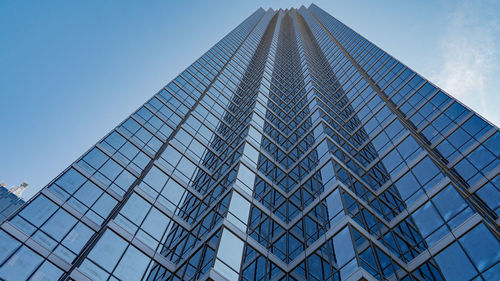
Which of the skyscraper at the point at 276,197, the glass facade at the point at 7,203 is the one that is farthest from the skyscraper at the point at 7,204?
the skyscraper at the point at 276,197

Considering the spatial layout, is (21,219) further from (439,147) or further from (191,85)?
(439,147)

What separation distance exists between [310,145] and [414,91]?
14638 mm

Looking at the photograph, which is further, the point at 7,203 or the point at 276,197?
the point at 7,203

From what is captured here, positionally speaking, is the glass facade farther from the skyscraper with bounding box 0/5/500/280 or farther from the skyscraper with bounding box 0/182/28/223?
the skyscraper with bounding box 0/5/500/280

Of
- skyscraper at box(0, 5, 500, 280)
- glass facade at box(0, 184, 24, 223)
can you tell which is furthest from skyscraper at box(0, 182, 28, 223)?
skyscraper at box(0, 5, 500, 280)

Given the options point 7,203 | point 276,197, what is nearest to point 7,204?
point 7,203

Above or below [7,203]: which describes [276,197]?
below

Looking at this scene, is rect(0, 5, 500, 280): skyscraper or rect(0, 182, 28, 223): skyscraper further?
rect(0, 182, 28, 223): skyscraper

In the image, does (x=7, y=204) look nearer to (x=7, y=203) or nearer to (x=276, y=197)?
(x=7, y=203)

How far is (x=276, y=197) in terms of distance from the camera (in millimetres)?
24359

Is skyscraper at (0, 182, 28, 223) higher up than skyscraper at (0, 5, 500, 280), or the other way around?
skyscraper at (0, 182, 28, 223)

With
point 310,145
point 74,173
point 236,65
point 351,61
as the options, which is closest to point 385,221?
point 310,145

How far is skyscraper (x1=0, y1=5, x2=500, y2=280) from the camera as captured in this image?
17.0m

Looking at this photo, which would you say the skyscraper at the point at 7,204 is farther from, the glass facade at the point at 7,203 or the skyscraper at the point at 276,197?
the skyscraper at the point at 276,197
